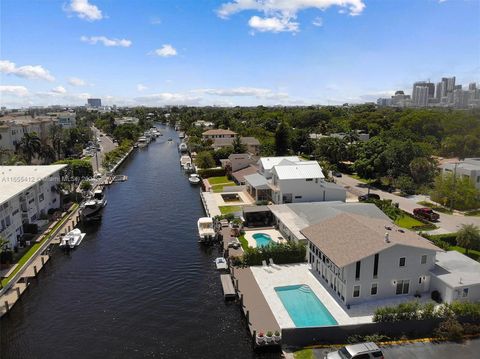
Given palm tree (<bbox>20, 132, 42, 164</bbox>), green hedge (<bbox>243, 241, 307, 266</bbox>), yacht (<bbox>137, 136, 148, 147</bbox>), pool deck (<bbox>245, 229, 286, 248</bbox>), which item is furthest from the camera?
yacht (<bbox>137, 136, 148, 147</bbox>)

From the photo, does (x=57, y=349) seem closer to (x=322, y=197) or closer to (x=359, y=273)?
(x=359, y=273)

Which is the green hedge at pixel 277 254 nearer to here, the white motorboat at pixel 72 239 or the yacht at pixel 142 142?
the white motorboat at pixel 72 239

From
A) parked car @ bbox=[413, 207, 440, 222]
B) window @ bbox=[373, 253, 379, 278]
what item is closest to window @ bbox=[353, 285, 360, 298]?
window @ bbox=[373, 253, 379, 278]

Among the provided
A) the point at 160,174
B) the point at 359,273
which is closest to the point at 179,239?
the point at 359,273

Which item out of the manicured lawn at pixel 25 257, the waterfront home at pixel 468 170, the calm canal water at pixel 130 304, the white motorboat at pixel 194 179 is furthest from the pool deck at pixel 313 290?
the white motorboat at pixel 194 179

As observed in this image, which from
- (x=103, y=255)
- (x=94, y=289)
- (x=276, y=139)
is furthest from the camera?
(x=276, y=139)

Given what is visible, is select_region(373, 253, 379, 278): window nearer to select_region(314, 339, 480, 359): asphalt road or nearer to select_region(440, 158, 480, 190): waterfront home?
select_region(314, 339, 480, 359): asphalt road

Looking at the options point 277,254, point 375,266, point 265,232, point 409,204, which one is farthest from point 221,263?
point 409,204
